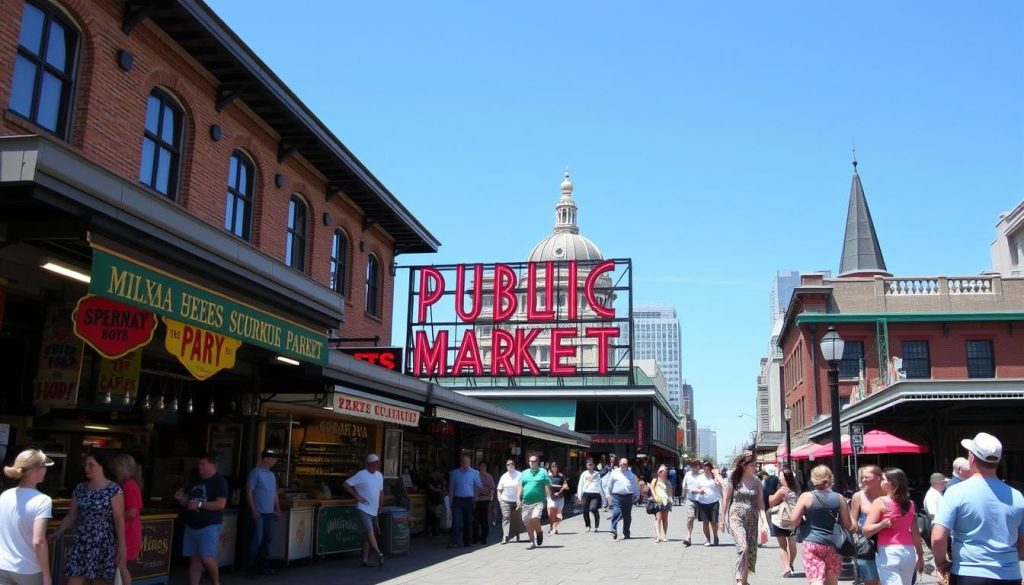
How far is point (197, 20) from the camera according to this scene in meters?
14.1

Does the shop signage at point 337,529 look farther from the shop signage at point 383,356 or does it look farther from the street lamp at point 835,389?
the street lamp at point 835,389

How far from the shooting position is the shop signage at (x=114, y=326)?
342 inches

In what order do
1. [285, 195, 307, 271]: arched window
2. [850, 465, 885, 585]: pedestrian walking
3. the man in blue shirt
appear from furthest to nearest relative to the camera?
[285, 195, 307, 271]: arched window, the man in blue shirt, [850, 465, 885, 585]: pedestrian walking

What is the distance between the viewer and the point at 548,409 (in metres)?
48.0

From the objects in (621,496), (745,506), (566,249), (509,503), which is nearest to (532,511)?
(509,503)

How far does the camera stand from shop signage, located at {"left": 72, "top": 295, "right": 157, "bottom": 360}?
28.5ft

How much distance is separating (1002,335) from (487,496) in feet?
112

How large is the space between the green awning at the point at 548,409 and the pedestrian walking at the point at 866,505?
38.9 meters

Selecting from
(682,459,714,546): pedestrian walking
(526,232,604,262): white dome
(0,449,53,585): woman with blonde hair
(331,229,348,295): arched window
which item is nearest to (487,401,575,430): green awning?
(331,229,348,295): arched window

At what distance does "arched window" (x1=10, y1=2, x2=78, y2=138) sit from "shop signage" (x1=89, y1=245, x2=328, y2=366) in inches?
174

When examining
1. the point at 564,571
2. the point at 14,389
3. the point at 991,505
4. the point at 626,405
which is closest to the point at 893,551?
the point at 991,505

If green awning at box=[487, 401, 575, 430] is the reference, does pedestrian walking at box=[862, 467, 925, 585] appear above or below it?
below

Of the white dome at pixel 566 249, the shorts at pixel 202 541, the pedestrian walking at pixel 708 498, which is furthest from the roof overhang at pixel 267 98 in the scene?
the white dome at pixel 566 249

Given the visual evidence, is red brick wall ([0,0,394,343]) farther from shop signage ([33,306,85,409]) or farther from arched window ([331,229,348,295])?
shop signage ([33,306,85,409])
